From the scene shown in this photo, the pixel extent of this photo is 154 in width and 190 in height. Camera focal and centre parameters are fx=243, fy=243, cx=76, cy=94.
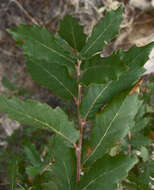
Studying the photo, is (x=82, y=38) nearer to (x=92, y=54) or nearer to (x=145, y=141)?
(x=92, y=54)

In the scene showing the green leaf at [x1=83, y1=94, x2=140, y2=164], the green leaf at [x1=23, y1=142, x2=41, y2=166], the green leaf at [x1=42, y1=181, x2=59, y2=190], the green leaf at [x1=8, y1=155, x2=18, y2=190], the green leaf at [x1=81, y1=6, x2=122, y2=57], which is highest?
the green leaf at [x1=81, y1=6, x2=122, y2=57]

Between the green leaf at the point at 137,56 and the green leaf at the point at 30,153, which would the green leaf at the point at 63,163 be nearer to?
the green leaf at the point at 137,56

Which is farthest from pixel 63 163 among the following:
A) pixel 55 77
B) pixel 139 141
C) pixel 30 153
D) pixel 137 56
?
pixel 139 141

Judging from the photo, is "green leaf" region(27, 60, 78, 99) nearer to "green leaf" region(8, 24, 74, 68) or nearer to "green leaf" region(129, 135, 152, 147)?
"green leaf" region(8, 24, 74, 68)

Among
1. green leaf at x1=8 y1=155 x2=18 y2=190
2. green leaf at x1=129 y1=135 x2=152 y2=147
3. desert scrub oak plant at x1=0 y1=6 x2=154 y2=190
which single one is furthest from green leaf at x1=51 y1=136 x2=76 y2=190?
green leaf at x1=129 y1=135 x2=152 y2=147

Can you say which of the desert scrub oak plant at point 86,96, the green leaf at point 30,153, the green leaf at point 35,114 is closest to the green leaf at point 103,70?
the desert scrub oak plant at point 86,96

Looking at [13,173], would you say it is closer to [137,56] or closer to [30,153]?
[30,153]
